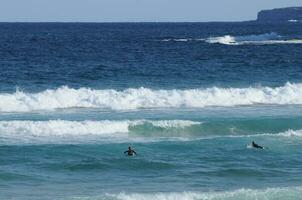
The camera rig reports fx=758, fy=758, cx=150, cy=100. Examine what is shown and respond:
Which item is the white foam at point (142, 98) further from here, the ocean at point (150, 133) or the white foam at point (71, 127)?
the white foam at point (71, 127)

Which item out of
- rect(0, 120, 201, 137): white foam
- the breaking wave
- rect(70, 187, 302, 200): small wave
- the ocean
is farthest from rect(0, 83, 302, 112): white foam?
rect(70, 187, 302, 200): small wave

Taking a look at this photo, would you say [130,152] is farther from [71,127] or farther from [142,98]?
[142,98]

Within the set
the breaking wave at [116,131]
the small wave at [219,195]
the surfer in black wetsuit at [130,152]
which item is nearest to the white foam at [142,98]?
the breaking wave at [116,131]

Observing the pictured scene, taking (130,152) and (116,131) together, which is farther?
(116,131)

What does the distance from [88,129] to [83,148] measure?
3.36m

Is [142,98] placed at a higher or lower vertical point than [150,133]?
higher

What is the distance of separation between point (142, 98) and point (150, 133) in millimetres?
8063

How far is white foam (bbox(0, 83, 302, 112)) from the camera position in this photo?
3759 cm

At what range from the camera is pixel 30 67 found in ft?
183

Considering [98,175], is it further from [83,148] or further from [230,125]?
[230,125]

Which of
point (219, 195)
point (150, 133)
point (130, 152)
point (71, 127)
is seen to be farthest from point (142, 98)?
point (219, 195)

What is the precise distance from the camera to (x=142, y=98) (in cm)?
3881

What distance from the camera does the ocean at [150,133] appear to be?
74.1 ft

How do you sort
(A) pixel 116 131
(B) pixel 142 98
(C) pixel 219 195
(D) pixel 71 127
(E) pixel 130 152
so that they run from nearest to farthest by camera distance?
1. (C) pixel 219 195
2. (E) pixel 130 152
3. (D) pixel 71 127
4. (A) pixel 116 131
5. (B) pixel 142 98
